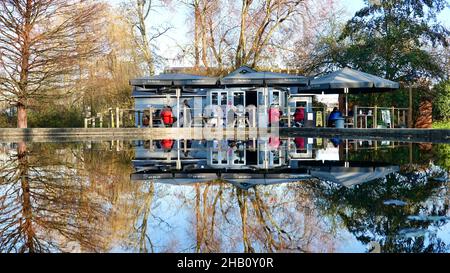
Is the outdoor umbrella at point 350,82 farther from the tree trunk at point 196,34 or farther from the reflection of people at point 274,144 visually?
the tree trunk at point 196,34

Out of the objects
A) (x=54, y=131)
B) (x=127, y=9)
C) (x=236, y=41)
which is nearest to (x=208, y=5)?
(x=236, y=41)

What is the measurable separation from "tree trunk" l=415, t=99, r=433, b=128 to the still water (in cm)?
1637

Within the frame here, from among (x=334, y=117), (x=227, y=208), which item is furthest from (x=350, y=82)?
(x=227, y=208)

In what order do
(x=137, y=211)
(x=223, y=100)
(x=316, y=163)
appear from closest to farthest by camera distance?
(x=137, y=211), (x=316, y=163), (x=223, y=100)

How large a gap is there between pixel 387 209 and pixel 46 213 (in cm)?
265

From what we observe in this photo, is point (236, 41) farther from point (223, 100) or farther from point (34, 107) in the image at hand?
point (34, 107)

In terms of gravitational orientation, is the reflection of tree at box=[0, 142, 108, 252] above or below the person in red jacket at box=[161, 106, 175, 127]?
below

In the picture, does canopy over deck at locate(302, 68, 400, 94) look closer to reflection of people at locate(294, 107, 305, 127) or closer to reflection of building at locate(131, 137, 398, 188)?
reflection of people at locate(294, 107, 305, 127)

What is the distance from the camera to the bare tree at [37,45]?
21875mm

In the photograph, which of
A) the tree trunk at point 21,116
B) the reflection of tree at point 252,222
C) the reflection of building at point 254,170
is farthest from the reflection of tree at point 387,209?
the tree trunk at point 21,116

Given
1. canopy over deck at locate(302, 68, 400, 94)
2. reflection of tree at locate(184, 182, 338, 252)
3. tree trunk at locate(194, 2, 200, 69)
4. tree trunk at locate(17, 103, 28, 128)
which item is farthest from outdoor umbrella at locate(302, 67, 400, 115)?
tree trunk at locate(194, 2, 200, 69)

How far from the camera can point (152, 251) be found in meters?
2.99

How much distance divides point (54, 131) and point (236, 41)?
52.9 feet

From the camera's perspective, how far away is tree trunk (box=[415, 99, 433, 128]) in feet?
76.9
